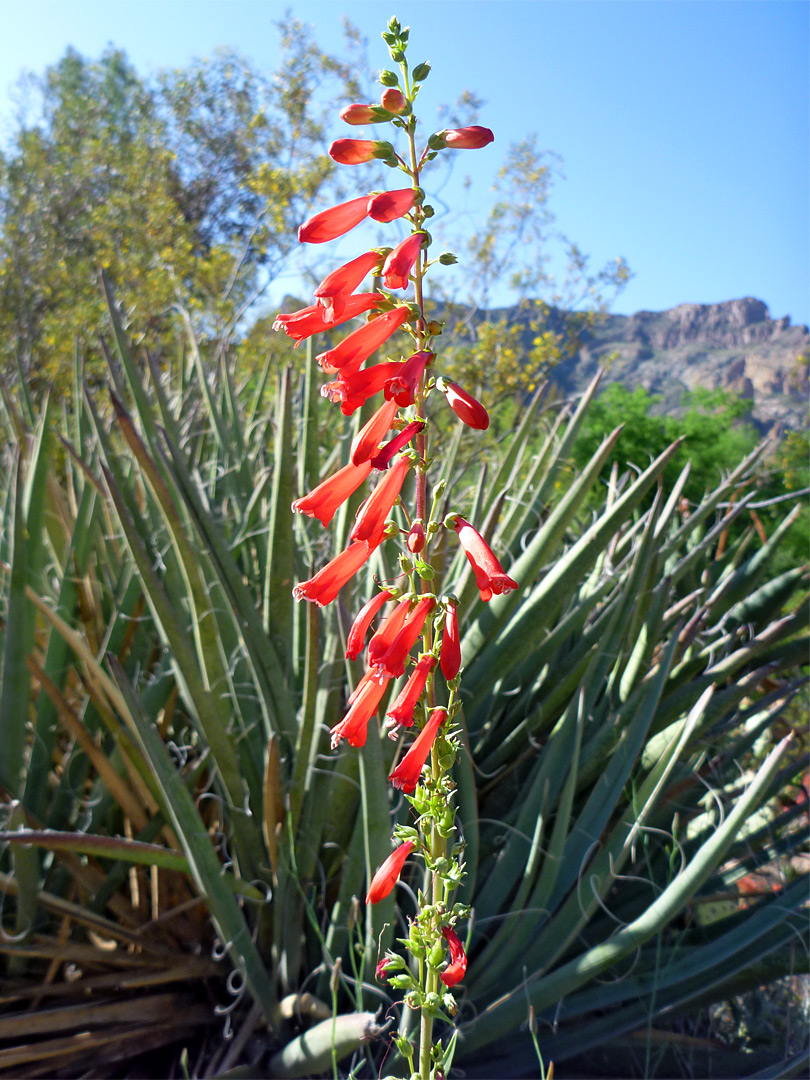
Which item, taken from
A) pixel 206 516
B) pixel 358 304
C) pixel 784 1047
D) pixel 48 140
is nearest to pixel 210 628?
pixel 206 516

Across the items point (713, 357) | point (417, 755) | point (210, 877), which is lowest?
point (210, 877)

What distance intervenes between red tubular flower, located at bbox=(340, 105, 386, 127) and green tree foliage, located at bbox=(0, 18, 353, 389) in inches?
112

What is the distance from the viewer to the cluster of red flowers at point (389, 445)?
2.19ft

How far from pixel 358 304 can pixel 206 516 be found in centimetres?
92

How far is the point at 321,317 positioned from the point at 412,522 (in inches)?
9.5

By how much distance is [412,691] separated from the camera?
2.25 ft

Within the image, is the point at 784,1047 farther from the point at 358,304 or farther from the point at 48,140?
the point at 48,140

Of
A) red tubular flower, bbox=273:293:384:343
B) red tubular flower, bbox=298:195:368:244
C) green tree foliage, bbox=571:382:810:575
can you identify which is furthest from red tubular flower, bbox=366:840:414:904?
green tree foliage, bbox=571:382:810:575

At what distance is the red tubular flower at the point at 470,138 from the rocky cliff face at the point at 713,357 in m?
1.60

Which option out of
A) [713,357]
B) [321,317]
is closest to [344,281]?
[321,317]

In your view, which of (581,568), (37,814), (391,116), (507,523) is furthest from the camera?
(507,523)

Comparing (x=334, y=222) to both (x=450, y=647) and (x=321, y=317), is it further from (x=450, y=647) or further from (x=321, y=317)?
(x=450, y=647)

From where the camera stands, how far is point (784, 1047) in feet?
4.70

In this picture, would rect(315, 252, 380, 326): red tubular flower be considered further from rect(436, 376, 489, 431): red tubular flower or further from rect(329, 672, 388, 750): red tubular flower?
rect(329, 672, 388, 750): red tubular flower
